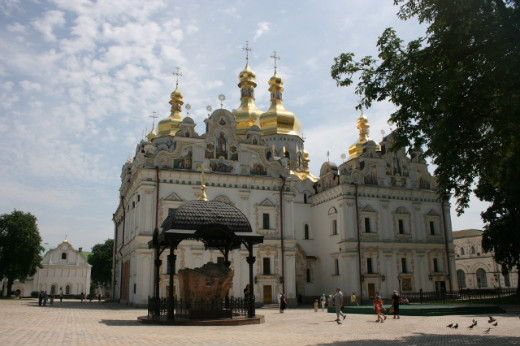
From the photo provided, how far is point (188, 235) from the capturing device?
18.8 meters

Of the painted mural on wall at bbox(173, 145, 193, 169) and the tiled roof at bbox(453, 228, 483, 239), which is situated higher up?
the painted mural on wall at bbox(173, 145, 193, 169)

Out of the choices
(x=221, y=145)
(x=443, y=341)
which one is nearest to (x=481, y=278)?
(x=221, y=145)

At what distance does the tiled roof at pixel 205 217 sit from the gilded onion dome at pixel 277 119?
1134 inches

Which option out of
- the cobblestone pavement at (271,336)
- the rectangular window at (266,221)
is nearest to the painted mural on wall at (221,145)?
the rectangular window at (266,221)

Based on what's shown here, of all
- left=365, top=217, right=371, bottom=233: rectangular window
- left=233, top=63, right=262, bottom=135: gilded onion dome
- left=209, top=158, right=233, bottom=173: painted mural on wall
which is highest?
left=233, top=63, right=262, bottom=135: gilded onion dome

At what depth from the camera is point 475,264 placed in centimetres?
7062

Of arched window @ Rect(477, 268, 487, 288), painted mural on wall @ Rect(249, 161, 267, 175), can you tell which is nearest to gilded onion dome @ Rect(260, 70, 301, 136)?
painted mural on wall @ Rect(249, 161, 267, 175)

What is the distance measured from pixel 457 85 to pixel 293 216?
26920mm

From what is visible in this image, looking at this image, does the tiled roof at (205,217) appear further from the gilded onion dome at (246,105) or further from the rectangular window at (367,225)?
the gilded onion dome at (246,105)

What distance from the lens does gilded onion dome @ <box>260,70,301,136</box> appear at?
48.8 m

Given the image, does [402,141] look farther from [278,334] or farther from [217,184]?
[217,184]

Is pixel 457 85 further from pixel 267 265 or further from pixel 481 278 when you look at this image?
pixel 481 278

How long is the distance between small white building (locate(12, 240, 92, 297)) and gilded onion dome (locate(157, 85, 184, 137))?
39.1 m

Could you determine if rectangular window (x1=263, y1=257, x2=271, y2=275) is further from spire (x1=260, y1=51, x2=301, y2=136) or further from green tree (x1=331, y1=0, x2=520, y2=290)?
green tree (x1=331, y1=0, x2=520, y2=290)
